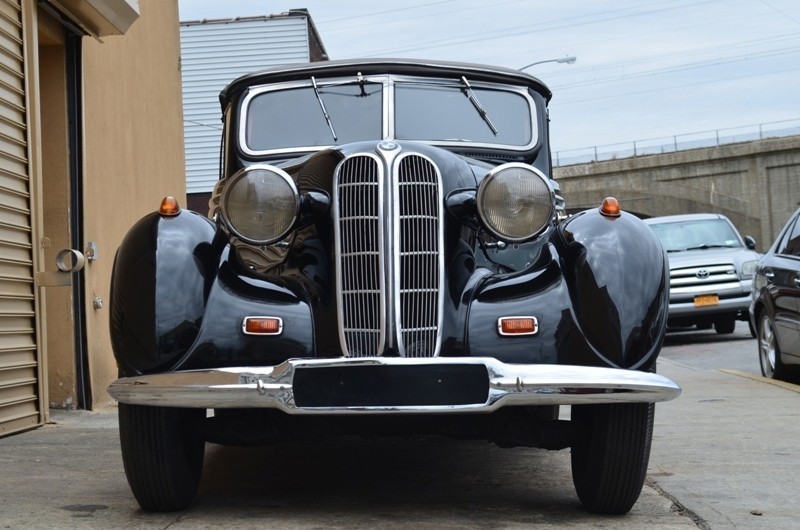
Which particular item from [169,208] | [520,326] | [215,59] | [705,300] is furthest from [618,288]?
[215,59]

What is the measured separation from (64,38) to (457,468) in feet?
17.0

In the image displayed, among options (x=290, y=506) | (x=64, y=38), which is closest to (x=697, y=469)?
(x=290, y=506)

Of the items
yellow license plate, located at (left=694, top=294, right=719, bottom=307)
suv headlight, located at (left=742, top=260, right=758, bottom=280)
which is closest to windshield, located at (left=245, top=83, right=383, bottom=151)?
yellow license plate, located at (left=694, top=294, right=719, bottom=307)

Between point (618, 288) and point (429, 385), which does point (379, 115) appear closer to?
point (618, 288)

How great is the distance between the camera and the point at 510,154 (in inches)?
222

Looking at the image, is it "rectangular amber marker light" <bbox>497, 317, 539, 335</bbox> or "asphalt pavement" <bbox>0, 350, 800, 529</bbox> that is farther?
"asphalt pavement" <bbox>0, 350, 800, 529</bbox>

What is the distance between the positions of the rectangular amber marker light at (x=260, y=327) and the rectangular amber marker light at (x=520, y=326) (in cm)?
83

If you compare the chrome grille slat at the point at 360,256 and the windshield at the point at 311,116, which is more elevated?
the windshield at the point at 311,116

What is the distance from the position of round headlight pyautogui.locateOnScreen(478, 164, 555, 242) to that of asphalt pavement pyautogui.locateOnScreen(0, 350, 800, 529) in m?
1.13

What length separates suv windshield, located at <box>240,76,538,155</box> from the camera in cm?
549

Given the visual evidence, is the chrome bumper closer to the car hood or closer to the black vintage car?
the black vintage car

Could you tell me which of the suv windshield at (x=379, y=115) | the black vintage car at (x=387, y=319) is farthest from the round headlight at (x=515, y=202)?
the suv windshield at (x=379, y=115)

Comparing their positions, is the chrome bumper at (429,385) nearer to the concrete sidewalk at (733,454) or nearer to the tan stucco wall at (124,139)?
the concrete sidewalk at (733,454)

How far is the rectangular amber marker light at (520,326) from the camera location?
4078 mm
